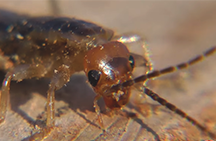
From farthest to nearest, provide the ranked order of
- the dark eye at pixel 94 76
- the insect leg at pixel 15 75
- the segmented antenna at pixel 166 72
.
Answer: the insect leg at pixel 15 75 < the dark eye at pixel 94 76 < the segmented antenna at pixel 166 72

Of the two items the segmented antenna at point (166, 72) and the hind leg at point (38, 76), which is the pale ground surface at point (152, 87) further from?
the segmented antenna at point (166, 72)

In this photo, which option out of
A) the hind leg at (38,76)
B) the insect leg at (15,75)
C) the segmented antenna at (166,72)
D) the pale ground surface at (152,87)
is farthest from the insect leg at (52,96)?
the segmented antenna at (166,72)

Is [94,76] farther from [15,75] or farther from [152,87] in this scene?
[152,87]

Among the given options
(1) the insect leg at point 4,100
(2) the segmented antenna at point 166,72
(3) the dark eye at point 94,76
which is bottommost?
(2) the segmented antenna at point 166,72

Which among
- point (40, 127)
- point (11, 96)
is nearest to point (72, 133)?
point (40, 127)

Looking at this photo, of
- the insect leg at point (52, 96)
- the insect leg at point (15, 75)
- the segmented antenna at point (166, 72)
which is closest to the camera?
the segmented antenna at point (166, 72)

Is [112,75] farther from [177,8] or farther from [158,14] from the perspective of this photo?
[177,8]

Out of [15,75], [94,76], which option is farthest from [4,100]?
[94,76]

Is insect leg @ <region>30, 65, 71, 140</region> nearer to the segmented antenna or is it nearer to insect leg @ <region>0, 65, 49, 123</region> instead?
insect leg @ <region>0, 65, 49, 123</region>
